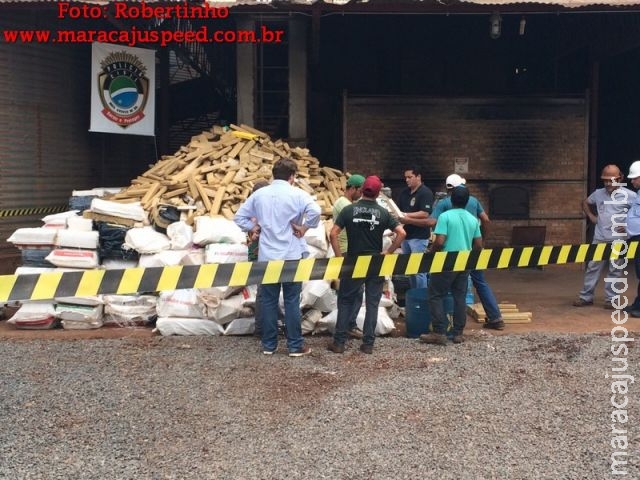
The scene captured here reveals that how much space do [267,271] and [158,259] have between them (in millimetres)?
2009

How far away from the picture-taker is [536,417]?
16.3 feet

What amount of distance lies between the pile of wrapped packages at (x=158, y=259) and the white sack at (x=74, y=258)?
0.04ft

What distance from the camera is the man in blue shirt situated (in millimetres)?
6598

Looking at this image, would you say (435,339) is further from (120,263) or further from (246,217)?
(120,263)

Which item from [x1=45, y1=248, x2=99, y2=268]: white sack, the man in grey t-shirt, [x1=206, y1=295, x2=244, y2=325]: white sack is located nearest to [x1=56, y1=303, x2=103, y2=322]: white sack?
[x1=45, y1=248, x2=99, y2=268]: white sack

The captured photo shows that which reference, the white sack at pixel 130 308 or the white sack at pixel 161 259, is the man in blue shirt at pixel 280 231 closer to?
the white sack at pixel 161 259

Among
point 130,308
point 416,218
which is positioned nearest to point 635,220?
point 416,218

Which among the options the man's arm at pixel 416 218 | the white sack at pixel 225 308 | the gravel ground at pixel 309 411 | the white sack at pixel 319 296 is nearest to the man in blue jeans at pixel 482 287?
the man's arm at pixel 416 218

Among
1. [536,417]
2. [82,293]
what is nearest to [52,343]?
[82,293]

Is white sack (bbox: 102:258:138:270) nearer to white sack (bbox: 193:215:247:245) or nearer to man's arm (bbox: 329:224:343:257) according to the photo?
white sack (bbox: 193:215:247:245)

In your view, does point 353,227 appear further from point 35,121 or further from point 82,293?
point 35,121

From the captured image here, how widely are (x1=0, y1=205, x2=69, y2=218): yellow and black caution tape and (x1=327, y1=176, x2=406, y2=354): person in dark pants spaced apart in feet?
22.6

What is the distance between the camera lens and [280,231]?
659cm

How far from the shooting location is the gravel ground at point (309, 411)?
421 centimetres
